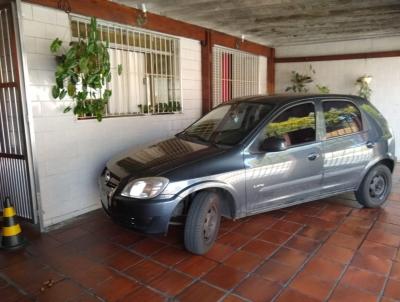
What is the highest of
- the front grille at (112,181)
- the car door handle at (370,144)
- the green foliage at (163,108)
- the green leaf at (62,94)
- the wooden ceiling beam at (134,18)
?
the wooden ceiling beam at (134,18)

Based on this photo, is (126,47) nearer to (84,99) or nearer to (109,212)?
(84,99)

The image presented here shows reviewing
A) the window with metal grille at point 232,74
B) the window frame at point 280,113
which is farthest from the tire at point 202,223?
the window with metal grille at point 232,74

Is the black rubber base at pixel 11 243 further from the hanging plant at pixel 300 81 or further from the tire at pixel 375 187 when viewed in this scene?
the hanging plant at pixel 300 81

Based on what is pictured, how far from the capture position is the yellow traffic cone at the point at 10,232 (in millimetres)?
3254

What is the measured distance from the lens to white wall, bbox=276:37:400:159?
699cm

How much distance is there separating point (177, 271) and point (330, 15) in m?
4.51

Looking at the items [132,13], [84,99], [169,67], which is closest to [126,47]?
[132,13]

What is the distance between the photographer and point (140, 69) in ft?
16.1

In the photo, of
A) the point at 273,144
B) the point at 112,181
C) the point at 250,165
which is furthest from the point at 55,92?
the point at 273,144

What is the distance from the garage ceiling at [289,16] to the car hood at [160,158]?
210 cm

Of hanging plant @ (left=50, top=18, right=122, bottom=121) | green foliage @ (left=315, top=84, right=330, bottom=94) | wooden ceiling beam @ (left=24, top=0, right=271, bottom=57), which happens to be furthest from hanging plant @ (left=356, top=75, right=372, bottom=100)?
hanging plant @ (left=50, top=18, right=122, bottom=121)

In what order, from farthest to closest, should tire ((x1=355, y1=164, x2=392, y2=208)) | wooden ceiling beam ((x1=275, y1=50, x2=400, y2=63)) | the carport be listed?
wooden ceiling beam ((x1=275, y1=50, x2=400, y2=63)), tire ((x1=355, y1=164, x2=392, y2=208)), the carport

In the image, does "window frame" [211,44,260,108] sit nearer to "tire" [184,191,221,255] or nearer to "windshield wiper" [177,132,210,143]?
"windshield wiper" [177,132,210,143]

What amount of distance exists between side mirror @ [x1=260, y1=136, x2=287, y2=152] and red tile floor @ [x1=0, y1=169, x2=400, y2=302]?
972 millimetres
